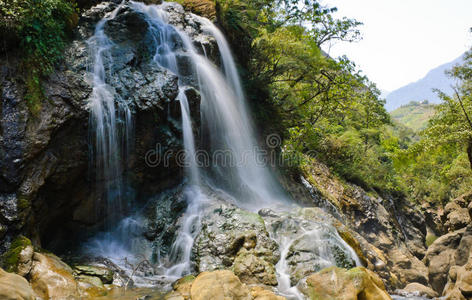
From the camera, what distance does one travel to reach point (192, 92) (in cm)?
977

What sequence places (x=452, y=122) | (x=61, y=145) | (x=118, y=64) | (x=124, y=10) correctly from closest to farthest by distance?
(x=61, y=145)
(x=118, y=64)
(x=124, y=10)
(x=452, y=122)

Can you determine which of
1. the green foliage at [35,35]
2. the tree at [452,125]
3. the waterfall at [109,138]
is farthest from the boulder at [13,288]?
the tree at [452,125]

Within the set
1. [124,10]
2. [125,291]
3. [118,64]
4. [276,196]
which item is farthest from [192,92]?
[125,291]

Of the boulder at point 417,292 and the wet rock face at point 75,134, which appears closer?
the wet rock face at point 75,134

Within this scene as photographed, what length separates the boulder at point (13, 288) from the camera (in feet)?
10.9

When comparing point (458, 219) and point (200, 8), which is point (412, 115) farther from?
point (200, 8)

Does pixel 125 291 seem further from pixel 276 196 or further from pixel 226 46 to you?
pixel 226 46

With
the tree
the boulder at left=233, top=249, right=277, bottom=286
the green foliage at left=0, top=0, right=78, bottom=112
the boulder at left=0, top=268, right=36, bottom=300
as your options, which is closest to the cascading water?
the boulder at left=233, top=249, right=277, bottom=286

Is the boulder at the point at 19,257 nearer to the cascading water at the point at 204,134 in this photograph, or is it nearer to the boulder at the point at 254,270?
the cascading water at the point at 204,134

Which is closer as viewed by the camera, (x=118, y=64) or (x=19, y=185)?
(x=19, y=185)

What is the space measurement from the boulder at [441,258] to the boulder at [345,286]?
6482 millimetres

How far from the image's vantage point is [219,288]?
471 cm

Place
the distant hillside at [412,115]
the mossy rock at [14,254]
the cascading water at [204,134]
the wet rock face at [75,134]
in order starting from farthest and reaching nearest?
the distant hillside at [412,115], the cascading water at [204,134], the wet rock face at [75,134], the mossy rock at [14,254]

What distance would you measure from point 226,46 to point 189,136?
557cm
